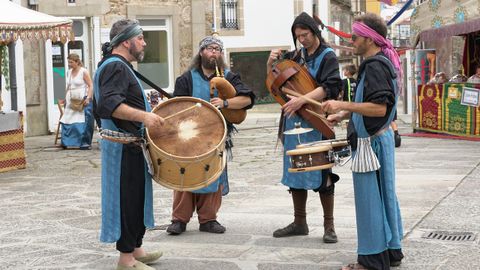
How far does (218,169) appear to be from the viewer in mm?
6133

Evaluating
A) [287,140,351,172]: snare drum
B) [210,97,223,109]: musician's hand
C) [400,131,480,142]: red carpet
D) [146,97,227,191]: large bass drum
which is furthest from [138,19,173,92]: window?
[287,140,351,172]: snare drum

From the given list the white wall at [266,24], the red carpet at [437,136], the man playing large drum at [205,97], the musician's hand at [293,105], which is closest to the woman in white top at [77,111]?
the red carpet at [437,136]

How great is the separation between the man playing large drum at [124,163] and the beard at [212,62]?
54.0 inches

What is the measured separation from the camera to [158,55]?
22.2 m

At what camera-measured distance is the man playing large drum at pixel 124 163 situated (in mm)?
5832

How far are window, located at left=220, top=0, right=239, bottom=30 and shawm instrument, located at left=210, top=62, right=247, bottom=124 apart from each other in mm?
18614

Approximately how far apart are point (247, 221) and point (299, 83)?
5.42 feet

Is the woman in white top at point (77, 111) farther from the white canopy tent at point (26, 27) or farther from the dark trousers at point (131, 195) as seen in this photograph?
the dark trousers at point (131, 195)

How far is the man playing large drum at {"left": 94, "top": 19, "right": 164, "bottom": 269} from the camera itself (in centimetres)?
583

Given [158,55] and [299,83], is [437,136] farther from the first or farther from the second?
[299,83]

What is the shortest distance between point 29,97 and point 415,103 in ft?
25.7

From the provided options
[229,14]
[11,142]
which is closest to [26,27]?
[11,142]

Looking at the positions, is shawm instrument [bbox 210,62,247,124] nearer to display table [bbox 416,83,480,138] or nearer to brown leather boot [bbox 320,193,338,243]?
brown leather boot [bbox 320,193,338,243]

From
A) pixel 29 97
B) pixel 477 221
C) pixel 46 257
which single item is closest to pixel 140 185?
pixel 46 257
